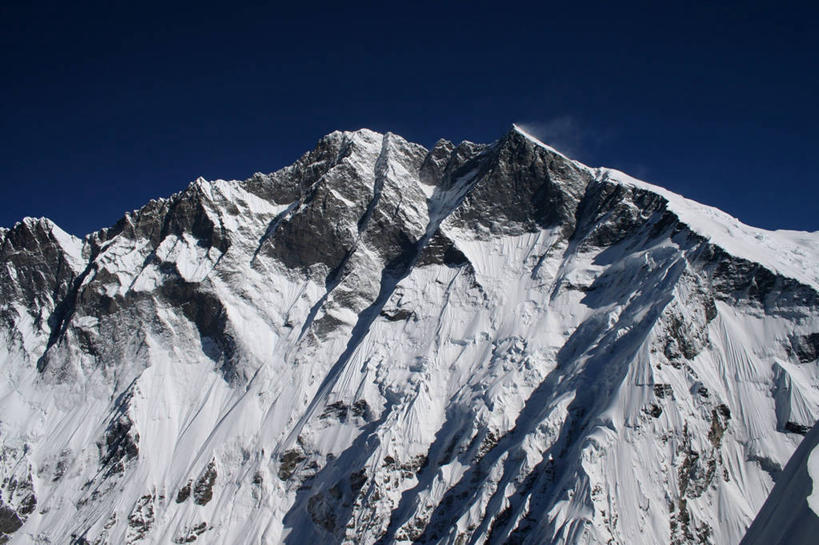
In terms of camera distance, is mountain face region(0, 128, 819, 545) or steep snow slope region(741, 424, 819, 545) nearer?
steep snow slope region(741, 424, 819, 545)

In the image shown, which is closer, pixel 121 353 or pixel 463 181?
pixel 121 353

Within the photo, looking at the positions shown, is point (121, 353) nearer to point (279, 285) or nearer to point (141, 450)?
point (141, 450)

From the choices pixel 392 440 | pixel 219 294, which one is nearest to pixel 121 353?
pixel 219 294

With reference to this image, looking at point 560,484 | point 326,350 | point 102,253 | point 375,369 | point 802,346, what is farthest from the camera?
point 102,253

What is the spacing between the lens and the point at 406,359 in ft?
299

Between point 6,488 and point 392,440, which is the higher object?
point 392,440

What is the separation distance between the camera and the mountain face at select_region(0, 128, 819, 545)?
64250 mm

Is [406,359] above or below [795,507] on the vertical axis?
above

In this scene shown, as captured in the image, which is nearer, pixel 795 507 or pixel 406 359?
pixel 795 507

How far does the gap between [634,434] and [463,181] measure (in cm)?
7645

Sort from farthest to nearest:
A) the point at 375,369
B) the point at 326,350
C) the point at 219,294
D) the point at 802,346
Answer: the point at 219,294 → the point at 326,350 → the point at 375,369 → the point at 802,346

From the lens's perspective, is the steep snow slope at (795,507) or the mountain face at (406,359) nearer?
the steep snow slope at (795,507)

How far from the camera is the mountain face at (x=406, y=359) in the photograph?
211ft

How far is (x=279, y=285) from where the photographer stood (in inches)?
4496
